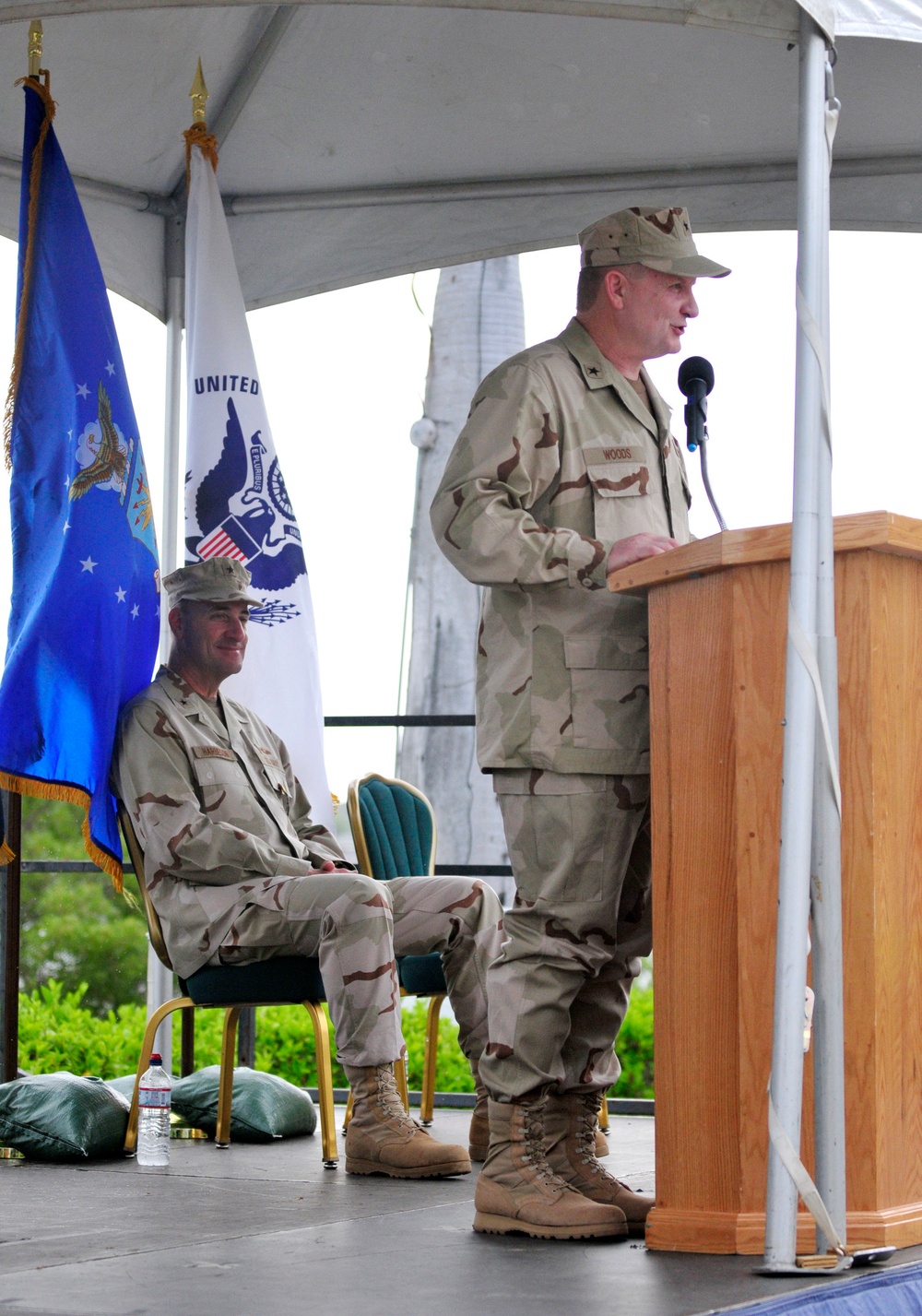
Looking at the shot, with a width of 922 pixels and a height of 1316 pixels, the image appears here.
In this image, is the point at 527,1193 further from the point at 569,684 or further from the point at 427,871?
the point at 427,871

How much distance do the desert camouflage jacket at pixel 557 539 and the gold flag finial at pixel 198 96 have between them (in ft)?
6.59

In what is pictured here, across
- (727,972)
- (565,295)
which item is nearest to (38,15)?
(727,972)

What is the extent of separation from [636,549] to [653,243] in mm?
581

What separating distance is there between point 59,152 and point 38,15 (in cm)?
193

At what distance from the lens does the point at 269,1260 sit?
220cm

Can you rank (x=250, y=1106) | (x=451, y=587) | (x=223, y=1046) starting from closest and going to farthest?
(x=223, y=1046) → (x=250, y=1106) → (x=451, y=587)

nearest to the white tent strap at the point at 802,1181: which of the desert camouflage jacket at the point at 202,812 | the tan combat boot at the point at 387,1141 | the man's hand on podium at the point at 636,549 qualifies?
the man's hand on podium at the point at 636,549

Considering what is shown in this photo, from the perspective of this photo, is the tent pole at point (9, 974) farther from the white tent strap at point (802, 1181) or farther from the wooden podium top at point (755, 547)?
the white tent strap at point (802, 1181)

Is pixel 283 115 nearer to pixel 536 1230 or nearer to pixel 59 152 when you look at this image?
pixel 59 152

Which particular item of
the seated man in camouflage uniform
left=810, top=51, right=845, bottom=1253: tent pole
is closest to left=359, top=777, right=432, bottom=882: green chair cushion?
the seated man in camouflage uniform

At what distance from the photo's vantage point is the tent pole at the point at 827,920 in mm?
2006

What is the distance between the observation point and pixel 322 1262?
2180 millimetres

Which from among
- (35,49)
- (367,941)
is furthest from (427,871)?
(35,49)

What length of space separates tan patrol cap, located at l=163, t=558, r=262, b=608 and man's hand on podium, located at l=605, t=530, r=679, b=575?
6.08ft
